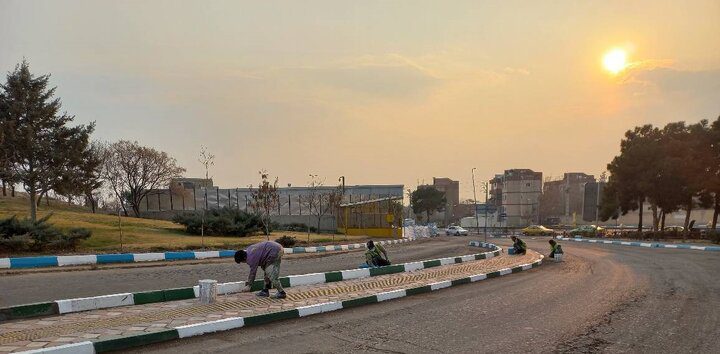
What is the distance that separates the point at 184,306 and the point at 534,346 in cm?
618

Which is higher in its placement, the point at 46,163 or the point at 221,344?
the point at 46,163

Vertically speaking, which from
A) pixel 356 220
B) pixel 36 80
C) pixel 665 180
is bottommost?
pixel 356 220

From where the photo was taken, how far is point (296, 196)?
5609 cm

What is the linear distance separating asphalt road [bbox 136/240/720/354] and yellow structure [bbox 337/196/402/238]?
112 feet

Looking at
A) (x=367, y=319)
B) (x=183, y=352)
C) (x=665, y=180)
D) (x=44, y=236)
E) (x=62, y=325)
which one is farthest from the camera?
(x=665, y=180)

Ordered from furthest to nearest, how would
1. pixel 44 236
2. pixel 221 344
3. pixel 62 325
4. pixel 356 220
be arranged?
1. pixel 356 220
2. pixel 44 236
3. pixel 62 325
4. pixel 221 344

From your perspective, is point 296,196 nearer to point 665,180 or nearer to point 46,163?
point 46,163

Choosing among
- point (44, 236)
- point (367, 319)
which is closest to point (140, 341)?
point (367, 319)

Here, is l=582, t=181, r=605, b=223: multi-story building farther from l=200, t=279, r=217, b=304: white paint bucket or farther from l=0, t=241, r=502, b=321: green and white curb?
l=200, t=279, r=217, b=304: white paint bucket

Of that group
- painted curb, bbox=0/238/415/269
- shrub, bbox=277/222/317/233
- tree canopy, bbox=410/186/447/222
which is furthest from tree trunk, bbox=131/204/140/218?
tree canopy, bbox=410/186/447/222

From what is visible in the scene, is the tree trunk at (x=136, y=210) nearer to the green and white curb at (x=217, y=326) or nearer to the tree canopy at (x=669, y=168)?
the tree canopy at (x=669, y=168)

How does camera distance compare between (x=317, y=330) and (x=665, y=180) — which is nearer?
(x=317, y=330)

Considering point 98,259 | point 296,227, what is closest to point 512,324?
point 98,259

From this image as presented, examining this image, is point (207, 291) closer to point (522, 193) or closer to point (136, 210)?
point (136, 210)
